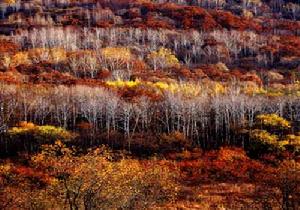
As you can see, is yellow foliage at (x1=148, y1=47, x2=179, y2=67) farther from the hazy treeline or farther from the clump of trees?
the clump of trees

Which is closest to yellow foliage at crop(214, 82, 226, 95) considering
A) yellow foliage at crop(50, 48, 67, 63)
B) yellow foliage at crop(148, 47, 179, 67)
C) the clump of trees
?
yellow foliage at crop(148, 47, 179, 67)

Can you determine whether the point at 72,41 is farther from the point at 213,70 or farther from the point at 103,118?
the point at 103,118

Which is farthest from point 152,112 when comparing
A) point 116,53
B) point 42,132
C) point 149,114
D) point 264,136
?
point 116,53

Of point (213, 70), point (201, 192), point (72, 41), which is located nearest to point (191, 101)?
point (201, 192)

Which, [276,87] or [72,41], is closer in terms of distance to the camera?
[276,87]

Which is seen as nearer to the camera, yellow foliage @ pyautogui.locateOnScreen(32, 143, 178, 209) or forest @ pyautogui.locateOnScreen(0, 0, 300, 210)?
yellow foliage @ pyautogui.locateOnScreen(32, 143, 178, 209)

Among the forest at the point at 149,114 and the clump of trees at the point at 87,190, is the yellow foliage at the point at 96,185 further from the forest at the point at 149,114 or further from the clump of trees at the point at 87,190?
the forest at the point at 149,114

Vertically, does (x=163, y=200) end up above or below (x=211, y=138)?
above

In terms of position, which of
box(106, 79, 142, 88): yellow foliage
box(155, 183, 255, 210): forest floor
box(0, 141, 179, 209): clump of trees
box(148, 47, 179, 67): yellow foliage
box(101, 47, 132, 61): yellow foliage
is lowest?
box(155, 183, 255, 210): forest floor
